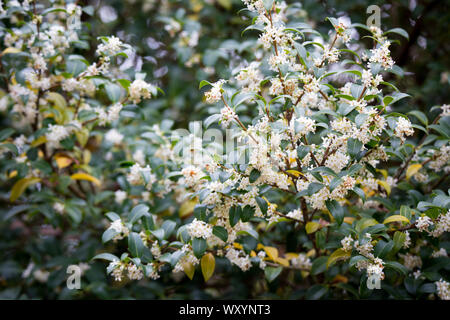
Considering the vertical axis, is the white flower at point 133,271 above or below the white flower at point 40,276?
below

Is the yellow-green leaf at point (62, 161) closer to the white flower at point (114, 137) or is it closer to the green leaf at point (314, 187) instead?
the white flower at point (114, 137)

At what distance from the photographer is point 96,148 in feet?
9.32

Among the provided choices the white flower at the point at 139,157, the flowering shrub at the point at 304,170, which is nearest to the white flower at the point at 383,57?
the flowering shrub at the point at 304,170

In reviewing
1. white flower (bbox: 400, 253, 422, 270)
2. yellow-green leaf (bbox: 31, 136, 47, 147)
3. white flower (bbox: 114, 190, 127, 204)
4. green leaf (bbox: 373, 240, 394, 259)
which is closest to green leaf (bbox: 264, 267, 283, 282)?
green leaf (bbox: 373, 240, 394, 259)

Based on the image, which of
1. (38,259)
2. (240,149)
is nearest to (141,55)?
(38,259)

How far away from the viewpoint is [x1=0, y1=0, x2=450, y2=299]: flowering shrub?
1247 millimetres

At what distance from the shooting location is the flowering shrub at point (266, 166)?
125 centimetres

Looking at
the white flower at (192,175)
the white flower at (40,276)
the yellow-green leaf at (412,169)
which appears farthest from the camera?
the white flower at (40,276)

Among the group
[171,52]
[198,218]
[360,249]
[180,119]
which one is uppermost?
[171,52]

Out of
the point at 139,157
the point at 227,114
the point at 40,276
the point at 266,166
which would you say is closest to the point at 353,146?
the point at 266,166

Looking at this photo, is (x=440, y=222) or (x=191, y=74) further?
(x=191, y=74)

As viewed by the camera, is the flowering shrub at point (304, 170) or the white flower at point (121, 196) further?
the white flower at point (121, 196)

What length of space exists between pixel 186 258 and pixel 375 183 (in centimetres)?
77

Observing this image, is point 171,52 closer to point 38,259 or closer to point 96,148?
point 96,148
